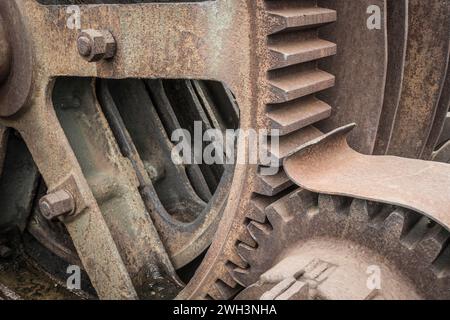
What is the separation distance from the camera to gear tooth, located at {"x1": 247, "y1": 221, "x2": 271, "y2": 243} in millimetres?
1601

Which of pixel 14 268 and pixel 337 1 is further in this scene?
pixel 14 268

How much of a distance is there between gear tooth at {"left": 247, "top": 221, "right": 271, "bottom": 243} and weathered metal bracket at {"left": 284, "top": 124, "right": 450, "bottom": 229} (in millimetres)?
207

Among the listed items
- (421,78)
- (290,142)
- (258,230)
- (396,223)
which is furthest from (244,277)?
(421,78)

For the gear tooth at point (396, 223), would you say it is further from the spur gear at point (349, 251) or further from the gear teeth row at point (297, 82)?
the gear teeth row at point (297, 82)

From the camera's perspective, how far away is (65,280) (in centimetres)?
244

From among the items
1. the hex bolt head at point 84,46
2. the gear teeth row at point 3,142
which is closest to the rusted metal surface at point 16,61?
the gear teeth row at point 3,142

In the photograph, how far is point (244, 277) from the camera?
167 cm

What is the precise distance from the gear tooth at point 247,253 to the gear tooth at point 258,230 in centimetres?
4

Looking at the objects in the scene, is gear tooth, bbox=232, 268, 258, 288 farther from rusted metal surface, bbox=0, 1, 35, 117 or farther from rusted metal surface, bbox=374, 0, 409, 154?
rusted metal surface, bbox=0, 1, 35, 117

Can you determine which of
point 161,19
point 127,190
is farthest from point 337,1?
point 127,190

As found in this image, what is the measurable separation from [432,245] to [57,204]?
49.0 inches

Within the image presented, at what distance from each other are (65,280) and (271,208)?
1.28 metres

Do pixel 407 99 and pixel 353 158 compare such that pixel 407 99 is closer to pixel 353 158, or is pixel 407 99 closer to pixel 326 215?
pixel 353 158

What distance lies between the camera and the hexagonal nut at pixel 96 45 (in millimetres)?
1692
